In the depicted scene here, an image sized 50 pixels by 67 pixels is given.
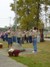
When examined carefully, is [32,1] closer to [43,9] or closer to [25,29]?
[43,9]

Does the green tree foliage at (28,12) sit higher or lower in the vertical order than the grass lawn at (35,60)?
higher

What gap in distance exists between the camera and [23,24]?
44969 mm

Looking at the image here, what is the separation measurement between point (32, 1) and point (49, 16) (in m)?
3.32

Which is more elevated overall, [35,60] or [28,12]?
[28,12]

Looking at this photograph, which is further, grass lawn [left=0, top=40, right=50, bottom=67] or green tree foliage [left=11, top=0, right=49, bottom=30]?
green tree foliage [left=11, top=0, right=49, bottom=30]

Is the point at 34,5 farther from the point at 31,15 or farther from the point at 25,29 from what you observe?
the point at 25,29

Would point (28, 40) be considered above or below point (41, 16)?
below

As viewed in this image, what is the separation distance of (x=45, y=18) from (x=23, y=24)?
11.4 ft

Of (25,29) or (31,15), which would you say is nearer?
(31,15)

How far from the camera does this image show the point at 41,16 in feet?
146

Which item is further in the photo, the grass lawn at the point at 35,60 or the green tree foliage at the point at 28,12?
the green tree foliage at the point at 28,12

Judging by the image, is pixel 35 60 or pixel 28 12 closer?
pixel 35 60

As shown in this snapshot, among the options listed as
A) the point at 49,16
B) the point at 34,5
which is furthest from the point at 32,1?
the point at 49,16

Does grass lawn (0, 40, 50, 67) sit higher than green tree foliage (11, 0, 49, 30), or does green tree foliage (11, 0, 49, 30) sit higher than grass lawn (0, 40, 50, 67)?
green tree foliage (11, 0, 49, 30)
